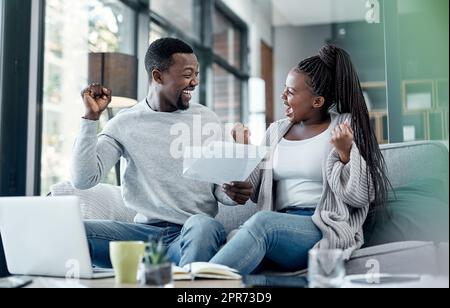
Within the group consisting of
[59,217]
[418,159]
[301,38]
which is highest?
[301,38]

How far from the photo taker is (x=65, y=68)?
8.20 ft

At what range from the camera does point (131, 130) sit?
1.49m

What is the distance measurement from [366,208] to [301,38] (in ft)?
12.5

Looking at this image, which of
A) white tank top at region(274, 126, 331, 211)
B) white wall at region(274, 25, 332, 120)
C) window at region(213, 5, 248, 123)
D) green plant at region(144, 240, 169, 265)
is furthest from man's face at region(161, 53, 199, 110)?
white wall at region(274, 25, 332, 120)

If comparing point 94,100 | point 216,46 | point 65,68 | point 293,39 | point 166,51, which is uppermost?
point 293,39

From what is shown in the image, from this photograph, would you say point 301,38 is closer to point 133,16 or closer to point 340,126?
point 133,16

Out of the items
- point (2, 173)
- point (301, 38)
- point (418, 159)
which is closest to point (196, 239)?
point (418, 159)

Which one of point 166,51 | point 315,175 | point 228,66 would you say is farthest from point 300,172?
point 228,66

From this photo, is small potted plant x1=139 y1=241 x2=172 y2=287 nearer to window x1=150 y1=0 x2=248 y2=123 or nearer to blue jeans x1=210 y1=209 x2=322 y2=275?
blue jeans x1=210 y1=209 x2=322 y2=275

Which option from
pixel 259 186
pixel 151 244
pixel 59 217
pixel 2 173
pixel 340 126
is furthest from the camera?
pixel 2 173

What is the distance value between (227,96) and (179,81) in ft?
10.1

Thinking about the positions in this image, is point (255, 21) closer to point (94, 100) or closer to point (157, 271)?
point (94, 100)

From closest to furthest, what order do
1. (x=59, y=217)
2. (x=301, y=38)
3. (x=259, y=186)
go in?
(x=59, y=217), (x=259, y=186), (x=301, y=38)

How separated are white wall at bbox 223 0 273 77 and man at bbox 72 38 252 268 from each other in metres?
3.17
